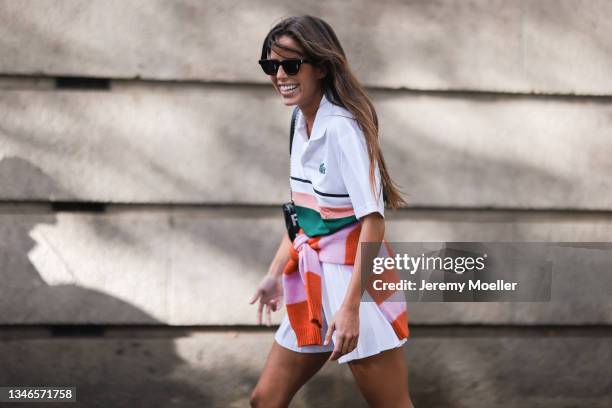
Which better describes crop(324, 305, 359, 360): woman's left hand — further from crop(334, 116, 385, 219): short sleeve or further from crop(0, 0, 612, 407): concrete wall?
crop(0, 0, 612, 407): concrete wall

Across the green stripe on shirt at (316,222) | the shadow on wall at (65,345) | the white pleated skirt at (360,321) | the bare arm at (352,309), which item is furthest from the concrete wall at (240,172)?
the bare arm at (352,309)

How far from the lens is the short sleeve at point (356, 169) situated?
10.0 feet

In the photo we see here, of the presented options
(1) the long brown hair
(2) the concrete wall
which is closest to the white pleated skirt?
(1) the long brown hair

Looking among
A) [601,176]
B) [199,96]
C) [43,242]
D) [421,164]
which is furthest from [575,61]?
[43,242]

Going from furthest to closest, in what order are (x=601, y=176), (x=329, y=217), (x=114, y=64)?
(x=601, y=176) → (x=114, y=64) → (x=329, y=217)

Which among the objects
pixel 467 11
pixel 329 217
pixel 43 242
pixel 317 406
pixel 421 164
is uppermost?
pixel 467 11

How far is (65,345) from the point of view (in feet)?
16.1

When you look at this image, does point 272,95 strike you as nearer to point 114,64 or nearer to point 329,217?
point 114,64

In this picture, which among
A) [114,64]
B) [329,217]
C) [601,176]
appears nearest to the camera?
Result: [329,217]

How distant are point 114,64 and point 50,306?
1412 mm

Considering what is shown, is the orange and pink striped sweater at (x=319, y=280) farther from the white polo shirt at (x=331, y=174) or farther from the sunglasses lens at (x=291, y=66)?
the sunglasses lens at (x=291, y=66)

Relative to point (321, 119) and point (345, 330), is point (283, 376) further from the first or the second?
point (321, 119)

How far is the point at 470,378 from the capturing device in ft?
16.8

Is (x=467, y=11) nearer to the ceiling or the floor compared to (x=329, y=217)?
nearer to the ceiling
